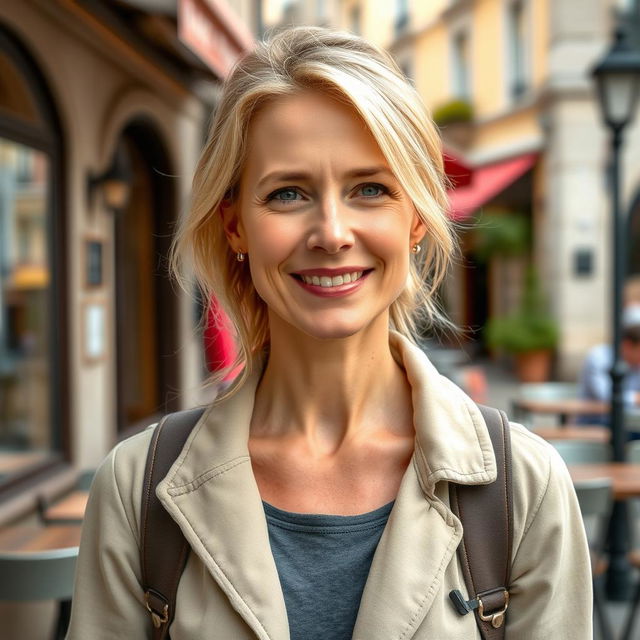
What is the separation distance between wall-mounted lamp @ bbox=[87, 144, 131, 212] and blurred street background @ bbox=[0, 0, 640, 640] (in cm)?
2

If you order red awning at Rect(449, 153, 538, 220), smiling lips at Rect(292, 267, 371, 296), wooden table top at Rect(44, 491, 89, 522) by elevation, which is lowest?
wooden table top at Rect(44, 491, 89, 522)

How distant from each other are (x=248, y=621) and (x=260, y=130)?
788mm

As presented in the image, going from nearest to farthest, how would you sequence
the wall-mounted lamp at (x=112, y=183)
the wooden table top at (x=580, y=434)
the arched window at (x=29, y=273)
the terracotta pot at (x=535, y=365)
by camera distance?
the arched window at (x=29, y=273) → the wooden table top at (x=580, y=434) → the wall-mounted lamp at (x=112, y=183) → the terracotta pot at (x=535, y=365)

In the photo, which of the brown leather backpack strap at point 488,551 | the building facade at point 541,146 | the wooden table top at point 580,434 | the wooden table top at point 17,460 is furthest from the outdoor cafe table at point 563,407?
the brown leather backpack strap at point 488,551

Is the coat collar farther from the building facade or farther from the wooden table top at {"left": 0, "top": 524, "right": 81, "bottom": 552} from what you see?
the building facade

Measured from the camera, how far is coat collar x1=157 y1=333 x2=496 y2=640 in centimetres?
138

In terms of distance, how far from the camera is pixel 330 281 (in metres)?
1.44

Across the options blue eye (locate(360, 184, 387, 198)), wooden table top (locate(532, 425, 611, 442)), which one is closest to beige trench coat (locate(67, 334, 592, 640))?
blue eye (locate(360, 184, 387, 198))

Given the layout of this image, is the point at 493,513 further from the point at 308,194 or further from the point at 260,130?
the point at 260,130

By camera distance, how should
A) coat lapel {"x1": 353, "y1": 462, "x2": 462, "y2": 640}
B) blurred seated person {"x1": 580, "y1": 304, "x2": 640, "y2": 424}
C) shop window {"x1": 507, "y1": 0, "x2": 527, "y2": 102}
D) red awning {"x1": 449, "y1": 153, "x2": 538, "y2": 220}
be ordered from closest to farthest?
coat lapel {"x1": 353, "y1": 462, "x2": 462, "y2": 640}
blurred seated person {"x1": 580, "y1": 304, "x2": 640, "y2": 424}
red awning {"x1": 449, "y1": 153, "x2": 538, "y2": 220}
shop window {"x1": 507, "y1": 0, "x2": 527, "y2": 102}

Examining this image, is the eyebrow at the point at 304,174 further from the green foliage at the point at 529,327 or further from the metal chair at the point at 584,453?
the green foliage at the point at 529,327

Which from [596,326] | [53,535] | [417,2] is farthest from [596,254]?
[53,535]

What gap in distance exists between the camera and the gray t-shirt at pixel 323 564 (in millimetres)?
1424

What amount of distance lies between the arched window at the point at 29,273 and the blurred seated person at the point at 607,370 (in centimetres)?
409
